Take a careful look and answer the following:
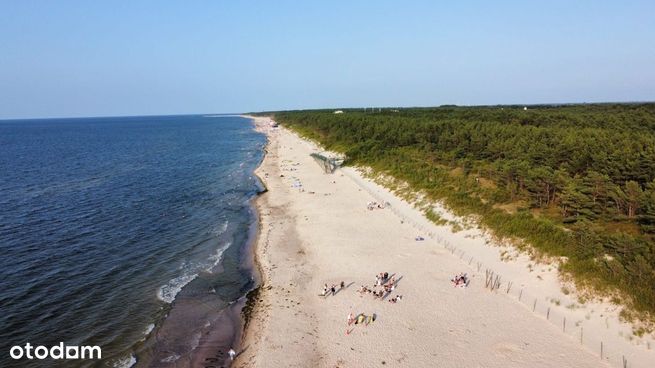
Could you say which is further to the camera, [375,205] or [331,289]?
[375,205]

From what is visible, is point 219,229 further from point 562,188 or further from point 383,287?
point 562,188

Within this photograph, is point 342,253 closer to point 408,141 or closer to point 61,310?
point 61,310

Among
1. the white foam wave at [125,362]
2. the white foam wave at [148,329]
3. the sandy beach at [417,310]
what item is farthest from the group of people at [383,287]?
the white foam wave at [125,362]

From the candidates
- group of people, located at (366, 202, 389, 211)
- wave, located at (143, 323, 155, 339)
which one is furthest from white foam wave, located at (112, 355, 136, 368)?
group of people, located at (366, 202, 389, 211)

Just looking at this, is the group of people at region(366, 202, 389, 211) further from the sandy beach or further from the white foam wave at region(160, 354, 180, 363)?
the white foam wave at region(160, 354, 180, 363)

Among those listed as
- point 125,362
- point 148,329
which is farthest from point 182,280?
point 125,362

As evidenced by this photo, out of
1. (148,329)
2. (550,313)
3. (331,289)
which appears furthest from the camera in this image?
(331,289)

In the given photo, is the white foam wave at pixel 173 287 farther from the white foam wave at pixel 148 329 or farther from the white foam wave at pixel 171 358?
the white foam wave at pixel 171 358
